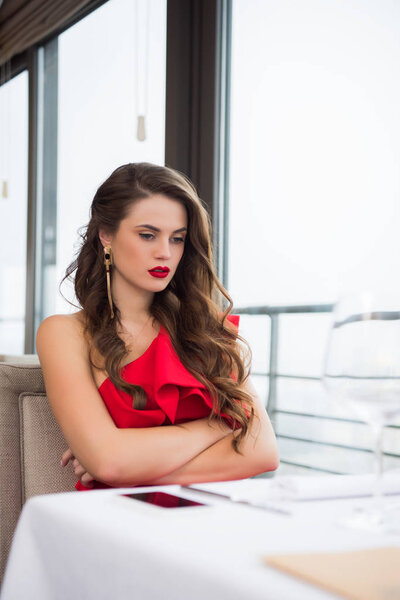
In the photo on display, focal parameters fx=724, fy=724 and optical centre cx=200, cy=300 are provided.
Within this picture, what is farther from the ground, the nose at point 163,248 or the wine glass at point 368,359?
the nose at point 163,248

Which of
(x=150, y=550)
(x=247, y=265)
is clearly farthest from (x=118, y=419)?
(x=247, y=265)

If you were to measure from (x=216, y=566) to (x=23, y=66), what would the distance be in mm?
4207

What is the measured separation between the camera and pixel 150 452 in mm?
1272

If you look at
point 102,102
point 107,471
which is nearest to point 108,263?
point 107,471

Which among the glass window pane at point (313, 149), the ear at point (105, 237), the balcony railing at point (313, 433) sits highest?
the glass window pane at point (313, 149)

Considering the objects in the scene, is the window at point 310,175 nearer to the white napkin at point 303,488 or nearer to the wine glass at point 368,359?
the white napkin at point 303,488

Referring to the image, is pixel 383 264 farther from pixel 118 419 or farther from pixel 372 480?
pixel 372 480

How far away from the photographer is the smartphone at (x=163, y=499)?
780 mm

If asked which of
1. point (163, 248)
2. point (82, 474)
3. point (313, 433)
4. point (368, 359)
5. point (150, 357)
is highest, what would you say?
point (163, 248)

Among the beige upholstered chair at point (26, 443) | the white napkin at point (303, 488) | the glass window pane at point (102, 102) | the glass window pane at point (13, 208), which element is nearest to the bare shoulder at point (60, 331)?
the beige upholstered chair at point (26, 443)

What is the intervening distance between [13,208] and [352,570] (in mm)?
4171

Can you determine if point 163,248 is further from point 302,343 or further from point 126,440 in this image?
point 302,343

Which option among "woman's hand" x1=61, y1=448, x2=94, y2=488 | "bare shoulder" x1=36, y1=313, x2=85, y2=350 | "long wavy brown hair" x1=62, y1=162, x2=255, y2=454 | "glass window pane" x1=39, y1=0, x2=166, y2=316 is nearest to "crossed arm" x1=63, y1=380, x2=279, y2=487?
"woman's hand" x1=61, y1=448, x2=94, y2=488

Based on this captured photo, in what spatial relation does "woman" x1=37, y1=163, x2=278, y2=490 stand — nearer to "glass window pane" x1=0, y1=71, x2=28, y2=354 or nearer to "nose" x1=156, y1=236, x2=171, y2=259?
"nose" x1=156, y1=236, x2=171, y2=259
